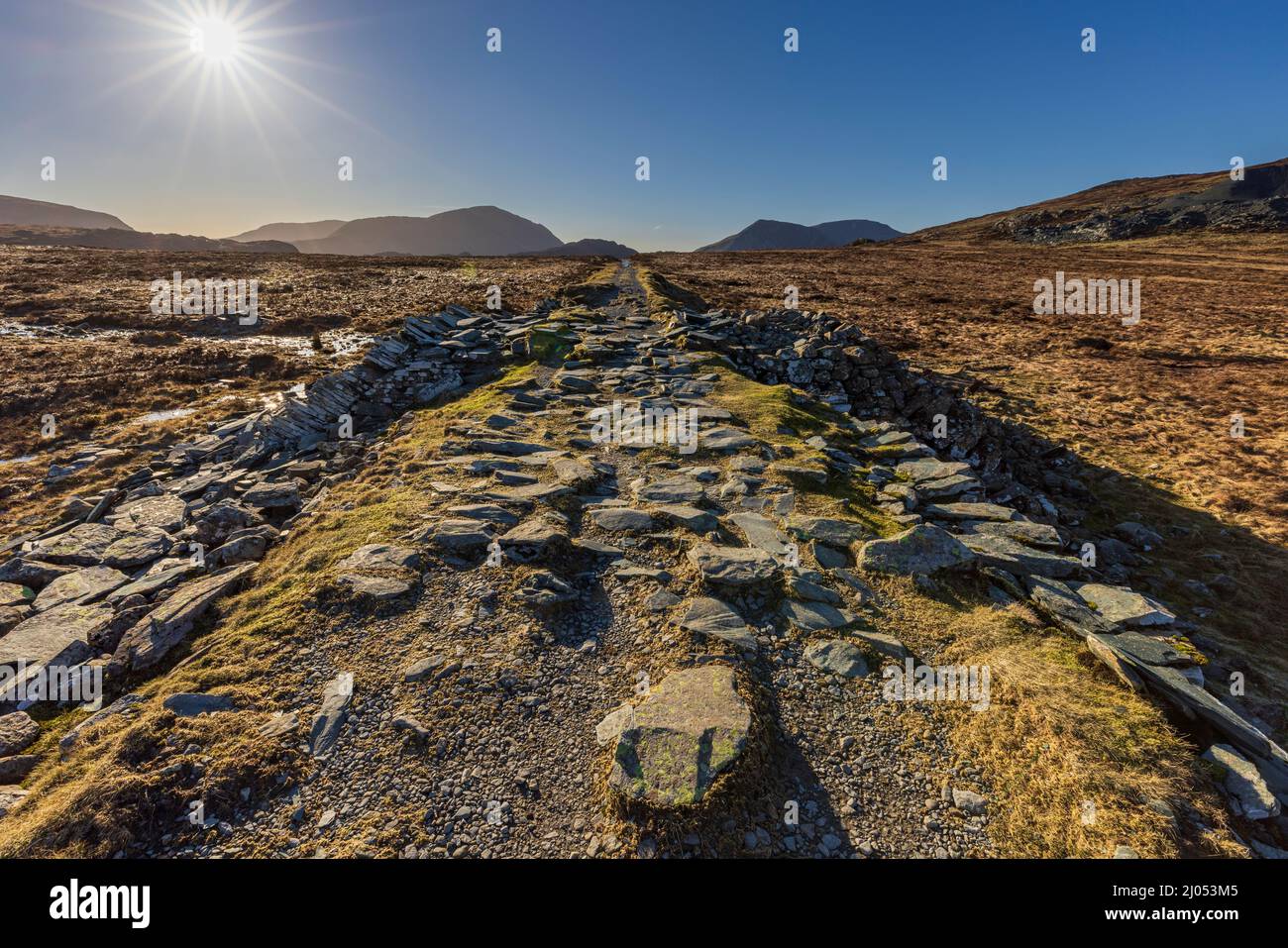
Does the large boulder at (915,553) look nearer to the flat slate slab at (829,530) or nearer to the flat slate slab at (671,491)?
the flat slate slab at (829,530)

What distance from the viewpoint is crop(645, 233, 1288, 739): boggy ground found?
28.0 feet

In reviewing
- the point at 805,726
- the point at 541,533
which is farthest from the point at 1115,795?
the point at 541,533

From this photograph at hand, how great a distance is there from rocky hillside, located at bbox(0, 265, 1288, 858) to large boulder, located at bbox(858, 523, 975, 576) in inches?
1.5

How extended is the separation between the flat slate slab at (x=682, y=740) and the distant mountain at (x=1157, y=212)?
125700mm

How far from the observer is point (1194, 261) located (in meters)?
58.0

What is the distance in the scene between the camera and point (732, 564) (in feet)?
21.0

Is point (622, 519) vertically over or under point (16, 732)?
over

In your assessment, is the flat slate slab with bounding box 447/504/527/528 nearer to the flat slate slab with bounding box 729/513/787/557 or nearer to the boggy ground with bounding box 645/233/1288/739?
the flat slate slab with bounding box 729/513/787/557

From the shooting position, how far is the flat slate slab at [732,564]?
20.2ft

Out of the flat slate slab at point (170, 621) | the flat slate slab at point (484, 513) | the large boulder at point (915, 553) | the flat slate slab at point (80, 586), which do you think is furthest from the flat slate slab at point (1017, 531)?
the flat slate slab at point (80, 586)

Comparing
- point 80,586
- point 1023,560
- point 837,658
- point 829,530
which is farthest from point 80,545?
point 1023,560

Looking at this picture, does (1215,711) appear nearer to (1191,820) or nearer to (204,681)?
(1191,820)

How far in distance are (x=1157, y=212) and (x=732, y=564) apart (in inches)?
5430

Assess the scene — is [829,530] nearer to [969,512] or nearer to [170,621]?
[969,512]
